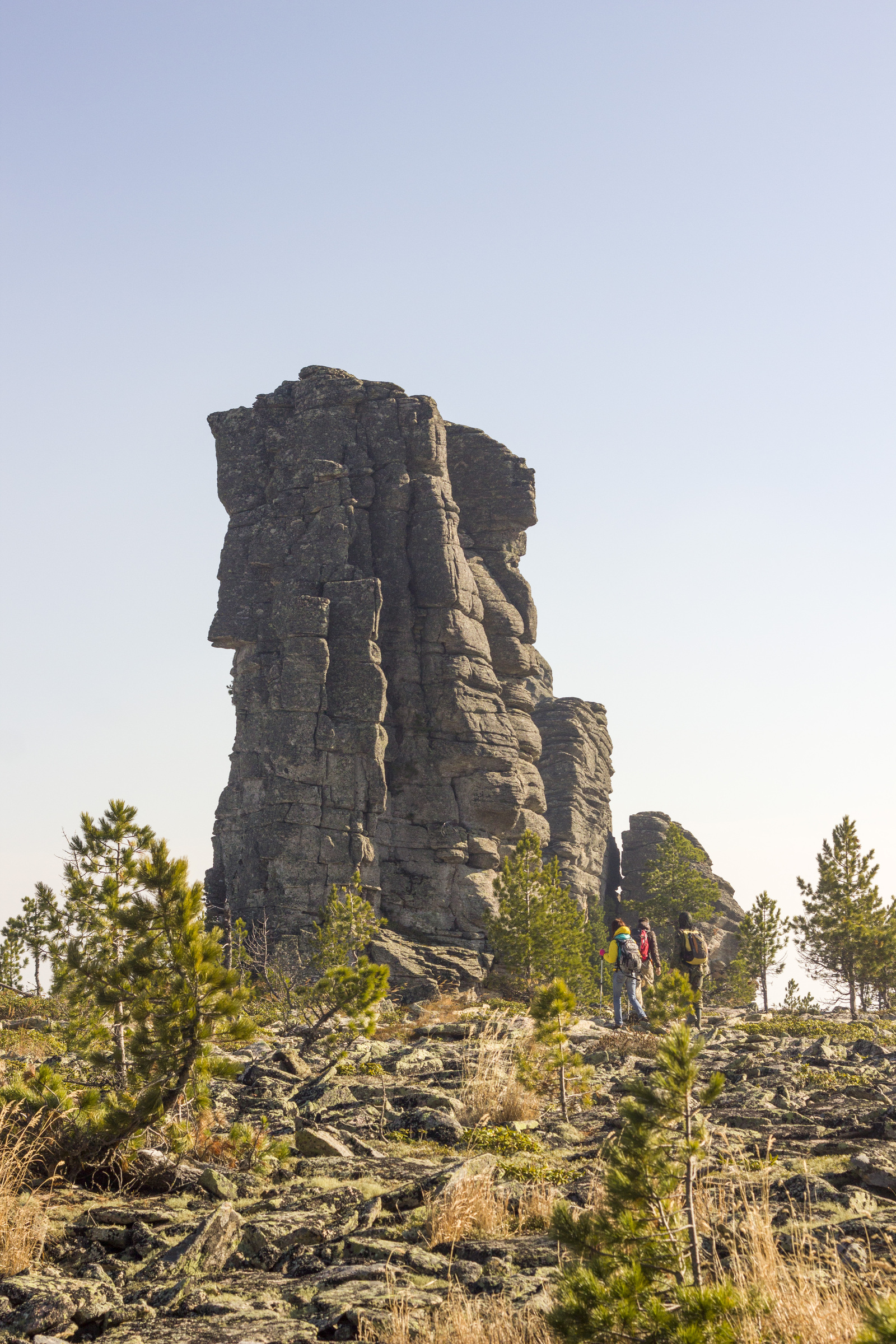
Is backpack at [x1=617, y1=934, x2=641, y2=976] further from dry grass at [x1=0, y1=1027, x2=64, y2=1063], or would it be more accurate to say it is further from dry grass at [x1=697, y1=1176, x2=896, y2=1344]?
dry grass at [x1=697, y1=1176, x2=896, y2=1344]

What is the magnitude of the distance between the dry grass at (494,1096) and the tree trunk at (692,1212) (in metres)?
7.56

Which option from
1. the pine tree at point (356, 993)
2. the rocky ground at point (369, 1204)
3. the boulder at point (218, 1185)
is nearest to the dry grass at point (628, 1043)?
the rocky ground at point (369, 1204)

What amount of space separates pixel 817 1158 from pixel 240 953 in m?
24.6

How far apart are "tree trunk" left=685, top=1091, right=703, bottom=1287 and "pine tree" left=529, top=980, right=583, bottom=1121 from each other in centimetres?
822

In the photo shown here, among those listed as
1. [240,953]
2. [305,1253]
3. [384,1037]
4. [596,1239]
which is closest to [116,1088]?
[305,1253]

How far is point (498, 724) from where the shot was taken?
62.6 m

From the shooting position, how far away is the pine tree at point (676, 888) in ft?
238

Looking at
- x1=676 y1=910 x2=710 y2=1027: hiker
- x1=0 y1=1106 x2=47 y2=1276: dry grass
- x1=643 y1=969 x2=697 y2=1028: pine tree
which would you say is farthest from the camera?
x1=676 y1=910 x2=710 y2=1027: hiker

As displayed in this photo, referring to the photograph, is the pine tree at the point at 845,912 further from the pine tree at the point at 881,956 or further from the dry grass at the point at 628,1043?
the dry grass at the point at 628,1043

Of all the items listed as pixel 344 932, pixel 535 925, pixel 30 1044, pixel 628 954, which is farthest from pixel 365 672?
pixel 30 1044

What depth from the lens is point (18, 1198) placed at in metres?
9.35

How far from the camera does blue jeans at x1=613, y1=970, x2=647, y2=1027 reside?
22828mm

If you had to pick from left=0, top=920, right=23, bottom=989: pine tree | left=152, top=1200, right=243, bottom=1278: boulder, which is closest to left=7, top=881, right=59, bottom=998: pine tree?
left=0, top=920, right=23, bottom=989: pine tree

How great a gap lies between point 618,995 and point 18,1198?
16.3 metres
